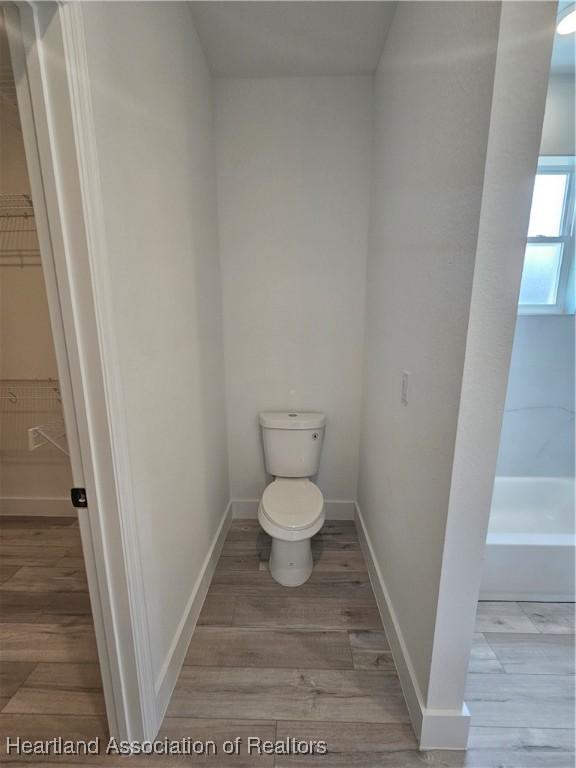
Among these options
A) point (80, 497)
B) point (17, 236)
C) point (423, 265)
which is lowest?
point (80, 497)

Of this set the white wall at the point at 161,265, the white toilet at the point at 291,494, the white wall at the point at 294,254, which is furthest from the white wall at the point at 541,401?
the white wall at the point at 161,265

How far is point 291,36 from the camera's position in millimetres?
1547

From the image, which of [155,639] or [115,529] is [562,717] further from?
[115,529]

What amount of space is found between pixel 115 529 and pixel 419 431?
38.8 inches

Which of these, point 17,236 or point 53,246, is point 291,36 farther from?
point 17,236

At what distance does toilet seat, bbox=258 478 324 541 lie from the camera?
1664 millimetres

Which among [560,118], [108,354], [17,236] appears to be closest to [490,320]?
[108,354]

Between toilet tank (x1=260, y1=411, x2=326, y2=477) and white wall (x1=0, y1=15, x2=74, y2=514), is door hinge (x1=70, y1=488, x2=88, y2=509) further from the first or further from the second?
white wall (x1=0, y1=15, x2=74, y2=514)

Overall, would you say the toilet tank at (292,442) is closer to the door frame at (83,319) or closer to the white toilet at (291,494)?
the white toilet at (291,494)

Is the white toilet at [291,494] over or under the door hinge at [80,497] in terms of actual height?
under

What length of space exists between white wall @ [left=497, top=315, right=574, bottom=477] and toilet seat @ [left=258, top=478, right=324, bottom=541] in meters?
1.37

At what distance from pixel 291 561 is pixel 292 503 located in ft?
0.94

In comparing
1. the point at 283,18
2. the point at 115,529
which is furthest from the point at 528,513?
the point at 283,18

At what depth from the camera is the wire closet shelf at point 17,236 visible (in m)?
1.98
